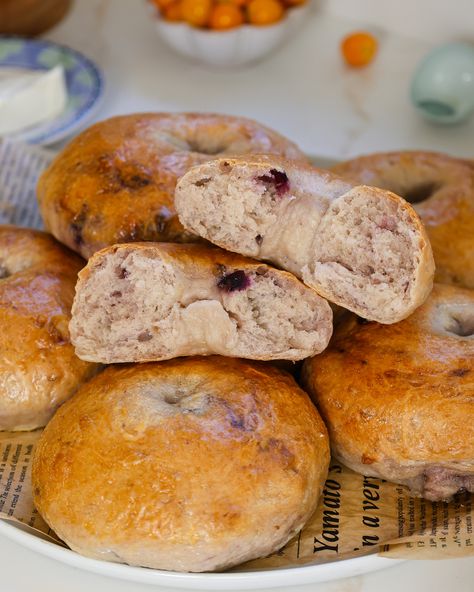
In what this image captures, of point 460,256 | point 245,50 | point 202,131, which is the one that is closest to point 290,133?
point 245,50

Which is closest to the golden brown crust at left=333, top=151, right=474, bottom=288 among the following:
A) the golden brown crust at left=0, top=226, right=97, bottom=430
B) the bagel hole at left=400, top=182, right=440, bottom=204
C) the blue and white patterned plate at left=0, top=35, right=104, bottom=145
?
the bagel hole at left=400, top=182, right=440, bottom=204

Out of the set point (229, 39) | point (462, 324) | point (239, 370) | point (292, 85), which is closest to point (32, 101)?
point (229, 39)

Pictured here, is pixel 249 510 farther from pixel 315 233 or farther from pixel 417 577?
pixel 315 233

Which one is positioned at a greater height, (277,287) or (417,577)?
(277,287)

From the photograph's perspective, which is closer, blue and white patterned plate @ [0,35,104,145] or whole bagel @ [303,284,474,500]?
whole bagel @ [303,284,474,500]

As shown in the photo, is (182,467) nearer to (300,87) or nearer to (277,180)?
(277,180)

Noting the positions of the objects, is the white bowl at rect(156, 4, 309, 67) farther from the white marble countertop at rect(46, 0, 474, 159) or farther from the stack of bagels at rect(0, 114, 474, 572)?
the stack of bagels at rect(0, 114, 474, 572)
